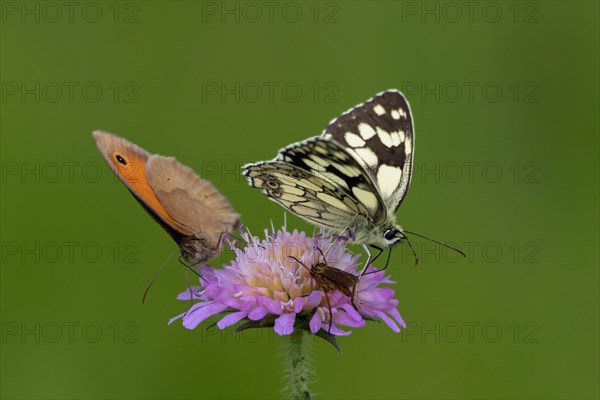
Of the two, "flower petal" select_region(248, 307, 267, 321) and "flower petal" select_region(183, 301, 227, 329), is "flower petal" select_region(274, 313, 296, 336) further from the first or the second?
"flower petal" select_region(183, 301, 227, 329)

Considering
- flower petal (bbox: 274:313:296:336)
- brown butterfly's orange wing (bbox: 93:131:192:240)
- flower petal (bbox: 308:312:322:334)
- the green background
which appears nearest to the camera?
flower petal (bbox: 274:313:296:336)

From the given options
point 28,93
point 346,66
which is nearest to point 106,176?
point 28,93

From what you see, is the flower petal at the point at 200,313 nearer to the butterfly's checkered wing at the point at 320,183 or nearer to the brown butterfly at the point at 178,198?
the brown butterfly at the point at 178,198

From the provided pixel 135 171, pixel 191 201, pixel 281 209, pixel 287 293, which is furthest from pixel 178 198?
pixel 281 209

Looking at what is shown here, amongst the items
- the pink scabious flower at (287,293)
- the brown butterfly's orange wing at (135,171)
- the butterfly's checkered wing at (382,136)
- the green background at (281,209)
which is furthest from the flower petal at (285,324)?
the green background at (281,209)

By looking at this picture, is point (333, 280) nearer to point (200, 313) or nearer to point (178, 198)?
point (200, 313)

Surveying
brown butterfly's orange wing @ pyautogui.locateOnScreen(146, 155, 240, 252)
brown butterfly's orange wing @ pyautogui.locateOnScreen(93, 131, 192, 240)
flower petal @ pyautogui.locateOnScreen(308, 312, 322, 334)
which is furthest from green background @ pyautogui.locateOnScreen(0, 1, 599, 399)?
flower petal @ pyautogui.locateOnScreen(308, 312, 322, 334)
